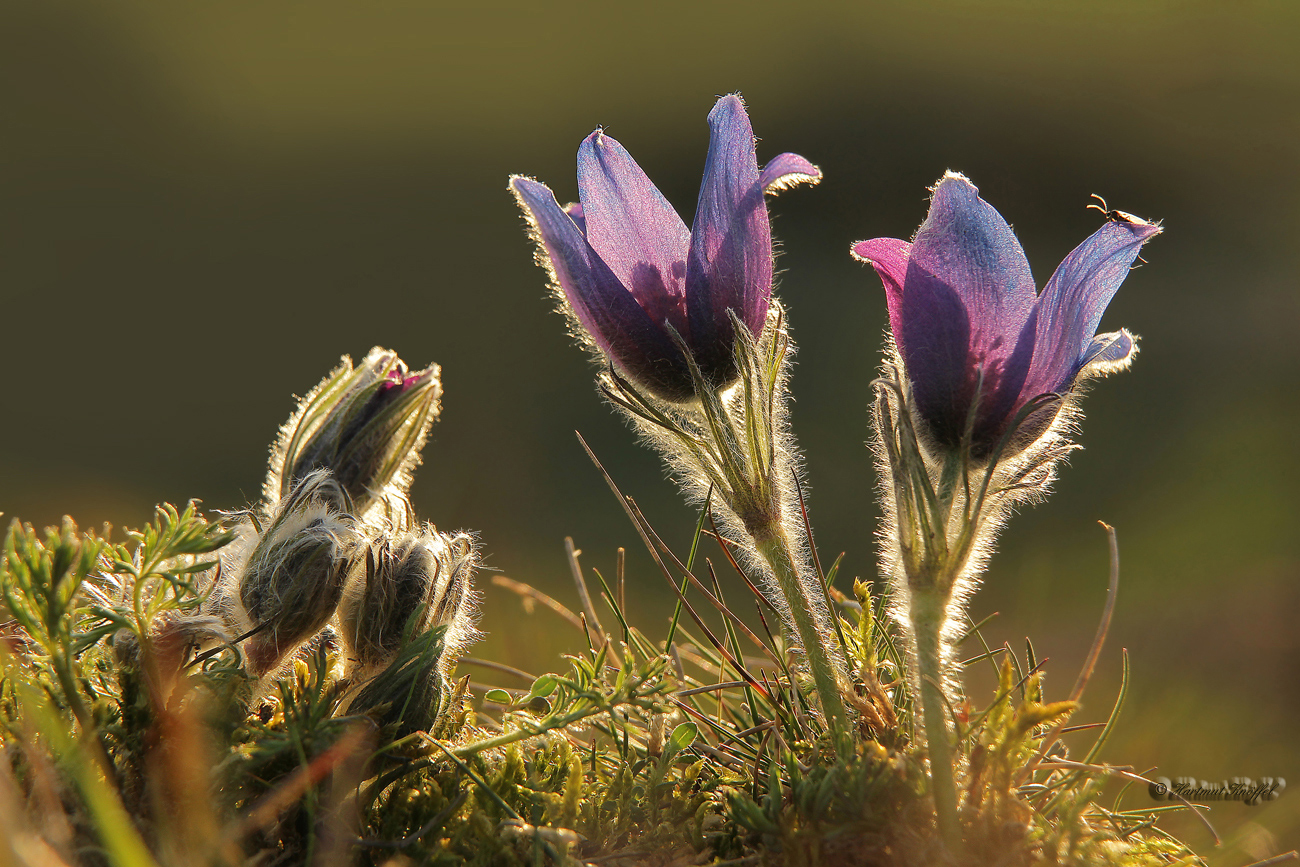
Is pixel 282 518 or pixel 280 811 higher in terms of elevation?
pixel 282 518

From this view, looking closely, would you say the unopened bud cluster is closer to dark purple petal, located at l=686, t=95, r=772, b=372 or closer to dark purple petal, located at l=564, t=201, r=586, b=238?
dark purple petal, located at l=564, t=201, r=586, b=238

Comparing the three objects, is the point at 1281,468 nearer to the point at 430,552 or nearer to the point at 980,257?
the point at 980,257

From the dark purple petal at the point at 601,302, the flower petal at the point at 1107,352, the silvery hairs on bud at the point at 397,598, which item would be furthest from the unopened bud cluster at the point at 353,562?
the flower petal at the point at 1107,352

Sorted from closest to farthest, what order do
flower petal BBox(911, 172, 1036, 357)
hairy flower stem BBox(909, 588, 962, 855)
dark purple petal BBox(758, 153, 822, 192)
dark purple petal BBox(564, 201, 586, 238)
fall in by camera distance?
hairy flower stem BBox(909, 588, 962, 855)
flower petal BBox(911, 172, 1036, 357)
dark purple petal BBox(758, 153, 822, 192)
dark purple petal BBox(564, 201, 586, 238)

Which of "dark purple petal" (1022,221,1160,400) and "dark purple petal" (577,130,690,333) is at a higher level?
"dark purple petal" (577,130,690,333)

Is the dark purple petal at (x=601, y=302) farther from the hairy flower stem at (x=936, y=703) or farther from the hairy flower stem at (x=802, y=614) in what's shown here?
the hairy flower stem at (x=936, y=703)

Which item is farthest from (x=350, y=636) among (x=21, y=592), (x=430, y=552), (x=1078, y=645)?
(x=1078, y=645)

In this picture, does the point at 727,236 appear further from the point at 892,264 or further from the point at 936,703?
the point at 936,703

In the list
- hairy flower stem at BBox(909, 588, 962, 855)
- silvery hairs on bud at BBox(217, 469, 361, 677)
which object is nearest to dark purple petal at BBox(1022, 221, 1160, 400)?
hairy flower stem at BBox(909, 588, 962, 855)
